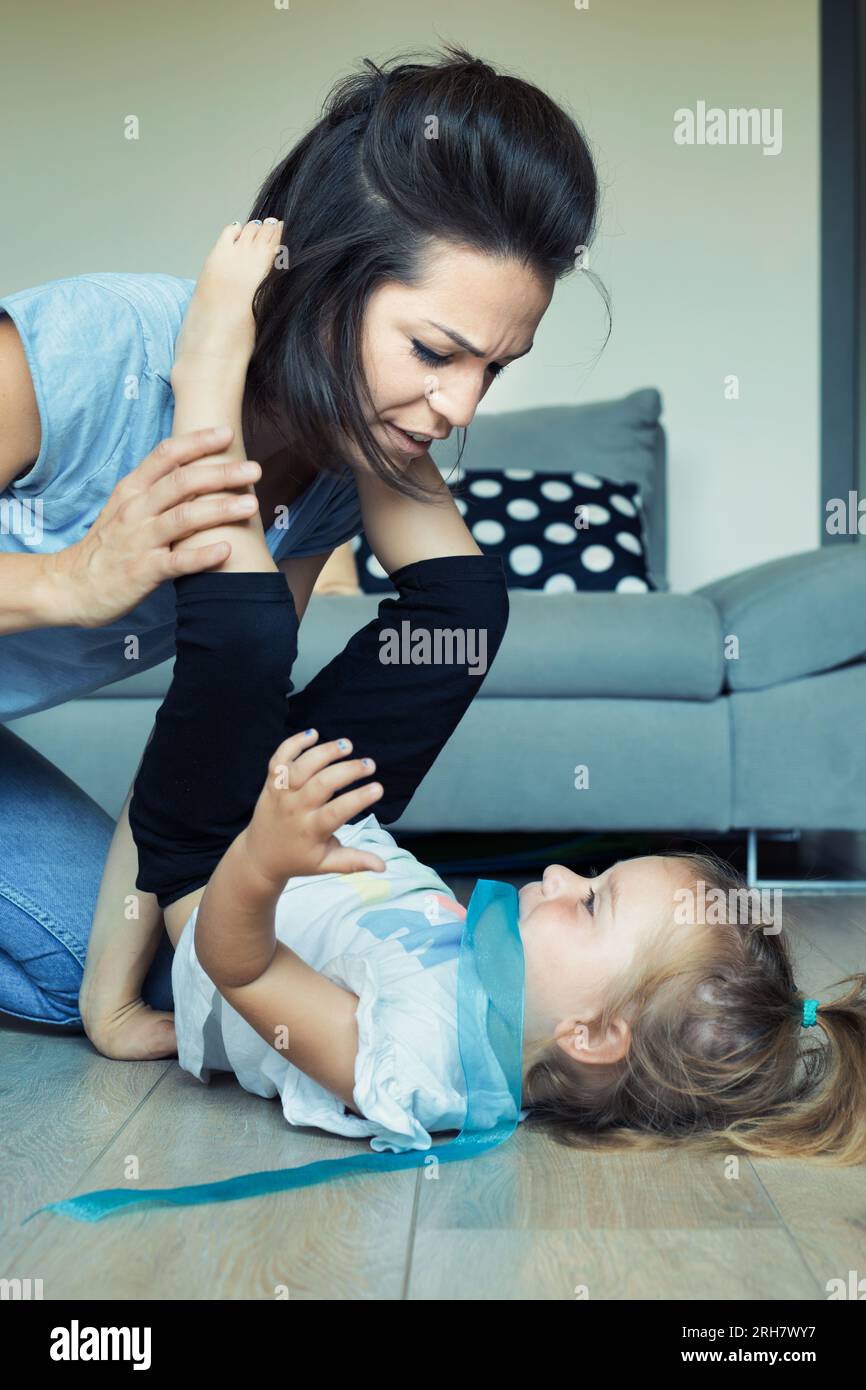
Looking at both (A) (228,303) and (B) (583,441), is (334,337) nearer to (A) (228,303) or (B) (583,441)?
(A) (228,303)

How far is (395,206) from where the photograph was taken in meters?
1.15

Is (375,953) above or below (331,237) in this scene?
below

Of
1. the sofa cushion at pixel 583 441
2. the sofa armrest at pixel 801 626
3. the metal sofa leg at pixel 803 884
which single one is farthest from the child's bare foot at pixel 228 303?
the sofa cushion at pixel 583 441

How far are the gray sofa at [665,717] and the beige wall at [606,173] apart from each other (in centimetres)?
127

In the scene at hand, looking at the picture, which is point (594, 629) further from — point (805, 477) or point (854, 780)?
point (805, 477)

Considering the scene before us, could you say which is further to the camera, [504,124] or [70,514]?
[70,514]

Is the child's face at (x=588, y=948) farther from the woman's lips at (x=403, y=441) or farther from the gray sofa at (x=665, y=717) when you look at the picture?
the gray sofa at (x=665, y=717)

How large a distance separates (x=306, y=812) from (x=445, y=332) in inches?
17.3

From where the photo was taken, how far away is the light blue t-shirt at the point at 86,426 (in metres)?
1.23
